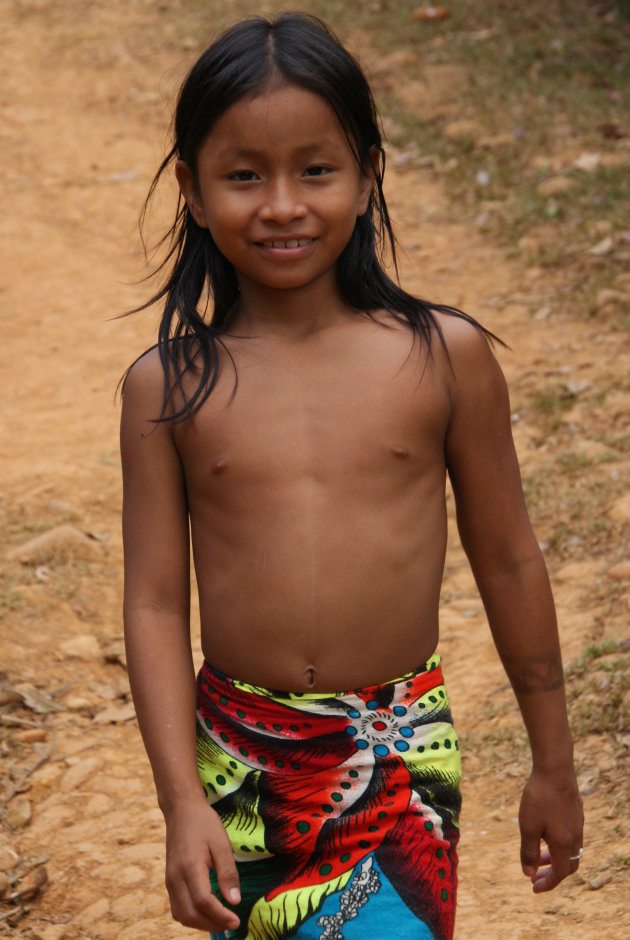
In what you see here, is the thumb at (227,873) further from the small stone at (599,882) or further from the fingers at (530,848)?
the small stone at (599,882)

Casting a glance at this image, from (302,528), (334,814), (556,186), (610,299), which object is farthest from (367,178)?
(556,186)

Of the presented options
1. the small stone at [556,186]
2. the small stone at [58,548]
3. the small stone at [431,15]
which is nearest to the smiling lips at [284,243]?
the small stone at [58,548]

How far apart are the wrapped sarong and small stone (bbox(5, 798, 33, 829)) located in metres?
1.40

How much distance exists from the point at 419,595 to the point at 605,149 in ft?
17.2

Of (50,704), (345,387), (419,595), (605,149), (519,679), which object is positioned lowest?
(50,704)

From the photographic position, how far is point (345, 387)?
5.98ft

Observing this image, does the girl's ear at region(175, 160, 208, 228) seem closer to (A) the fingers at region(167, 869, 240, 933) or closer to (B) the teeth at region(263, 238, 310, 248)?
(B) the teeth at region(263, 238, 310, 248)

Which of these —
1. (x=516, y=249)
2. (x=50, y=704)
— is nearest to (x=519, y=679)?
(x=50, y=704)

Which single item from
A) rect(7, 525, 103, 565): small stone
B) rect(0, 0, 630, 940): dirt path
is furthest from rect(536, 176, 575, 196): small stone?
rect(7, 525, 103, 565): small stone

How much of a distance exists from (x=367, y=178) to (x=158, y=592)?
709 mm

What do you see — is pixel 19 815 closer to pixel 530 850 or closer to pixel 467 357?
pixel 530 850

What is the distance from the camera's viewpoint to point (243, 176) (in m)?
1.77

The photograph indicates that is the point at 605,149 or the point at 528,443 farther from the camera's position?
the point at 605,149

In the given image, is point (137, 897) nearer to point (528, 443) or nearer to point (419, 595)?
point (419, 595)
